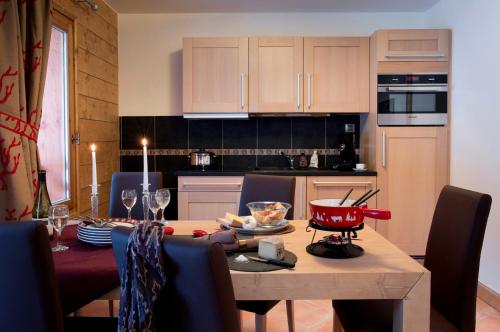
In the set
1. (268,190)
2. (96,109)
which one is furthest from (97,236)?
(96,109)

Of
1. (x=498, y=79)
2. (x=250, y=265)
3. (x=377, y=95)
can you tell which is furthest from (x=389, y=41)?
(x=250, y=265)

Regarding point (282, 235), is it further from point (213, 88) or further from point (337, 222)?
point (213, 88)

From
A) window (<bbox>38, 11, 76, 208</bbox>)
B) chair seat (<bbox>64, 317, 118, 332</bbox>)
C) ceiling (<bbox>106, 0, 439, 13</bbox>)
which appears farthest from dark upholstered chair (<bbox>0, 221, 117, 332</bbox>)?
ceiling (<bbox>106, 0, 439, 13</bbox>)

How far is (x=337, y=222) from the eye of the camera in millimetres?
1410

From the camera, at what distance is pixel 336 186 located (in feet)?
12.0

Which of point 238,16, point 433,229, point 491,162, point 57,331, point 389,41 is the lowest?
point 57,331

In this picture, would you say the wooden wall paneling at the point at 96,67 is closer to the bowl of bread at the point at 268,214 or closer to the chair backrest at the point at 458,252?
the bowl of bread at the point at 268,214

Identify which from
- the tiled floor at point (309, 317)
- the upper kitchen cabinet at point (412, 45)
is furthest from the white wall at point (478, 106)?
the tiled floor at point (309, 317)

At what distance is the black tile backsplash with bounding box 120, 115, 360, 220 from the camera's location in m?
4.18

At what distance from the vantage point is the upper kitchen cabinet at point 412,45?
3.59m

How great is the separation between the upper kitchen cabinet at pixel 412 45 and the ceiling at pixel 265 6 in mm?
371

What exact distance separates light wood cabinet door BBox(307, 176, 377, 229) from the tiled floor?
974 millimetres

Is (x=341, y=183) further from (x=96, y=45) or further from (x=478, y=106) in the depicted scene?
(x=96, y=45)

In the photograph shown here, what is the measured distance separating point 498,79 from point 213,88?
220cm
